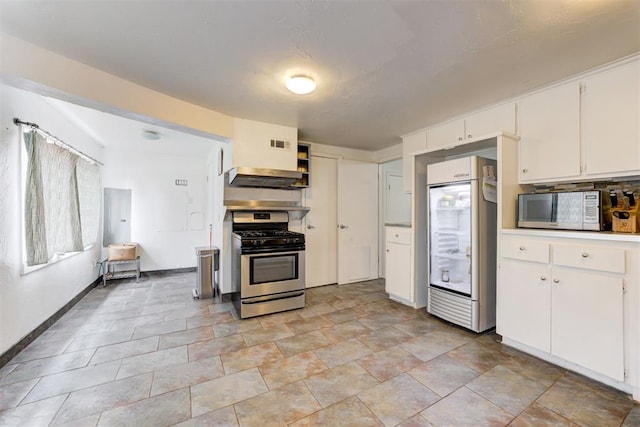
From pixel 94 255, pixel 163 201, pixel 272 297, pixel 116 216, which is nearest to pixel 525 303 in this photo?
pixel 272 297

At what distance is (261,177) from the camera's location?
10.9 feet

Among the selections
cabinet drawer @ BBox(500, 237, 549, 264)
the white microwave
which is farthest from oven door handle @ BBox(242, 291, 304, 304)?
the white microwave

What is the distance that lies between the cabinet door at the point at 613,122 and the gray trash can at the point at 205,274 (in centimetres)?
431

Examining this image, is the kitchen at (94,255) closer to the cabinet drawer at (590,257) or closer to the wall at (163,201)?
the cabinet drawer at (590,257)

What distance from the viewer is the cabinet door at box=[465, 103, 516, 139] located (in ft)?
8.60

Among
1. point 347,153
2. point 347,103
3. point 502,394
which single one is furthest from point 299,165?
point 502,394

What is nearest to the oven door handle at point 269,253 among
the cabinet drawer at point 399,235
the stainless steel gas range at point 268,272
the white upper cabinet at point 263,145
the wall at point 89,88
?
the stainless steel gas range at point 268,272

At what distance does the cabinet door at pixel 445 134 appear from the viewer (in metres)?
3.07

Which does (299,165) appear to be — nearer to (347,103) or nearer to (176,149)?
(347,103)

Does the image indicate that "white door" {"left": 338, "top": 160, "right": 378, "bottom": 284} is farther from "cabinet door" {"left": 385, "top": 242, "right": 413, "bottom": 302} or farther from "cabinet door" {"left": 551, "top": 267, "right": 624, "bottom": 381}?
"cabinet door" {"left": 551, "top": 267, "right": 624, "bottom": 381}

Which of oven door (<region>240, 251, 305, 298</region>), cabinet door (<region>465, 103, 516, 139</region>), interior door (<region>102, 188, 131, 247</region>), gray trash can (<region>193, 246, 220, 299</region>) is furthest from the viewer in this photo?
interior door (<region>102, 188, 131, 247</region>)

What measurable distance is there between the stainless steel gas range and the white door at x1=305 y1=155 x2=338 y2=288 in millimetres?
902

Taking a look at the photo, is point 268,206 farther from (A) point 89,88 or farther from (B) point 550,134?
(B) point 550,134

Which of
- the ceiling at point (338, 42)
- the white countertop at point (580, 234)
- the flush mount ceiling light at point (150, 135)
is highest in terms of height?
the flush mount ceiling light at point (150, 135)
